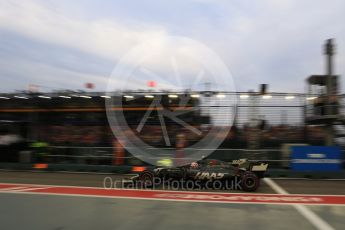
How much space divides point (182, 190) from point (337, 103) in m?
8.57

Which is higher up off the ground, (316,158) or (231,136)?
(231,136)

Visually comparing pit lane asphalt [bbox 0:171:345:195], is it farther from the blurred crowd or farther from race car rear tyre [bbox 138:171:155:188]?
the blurred crowd

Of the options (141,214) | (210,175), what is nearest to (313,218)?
(141,214)

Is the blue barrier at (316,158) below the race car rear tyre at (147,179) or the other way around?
the other way around

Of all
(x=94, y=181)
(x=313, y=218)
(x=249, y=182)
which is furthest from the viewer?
(x=94, y=181)

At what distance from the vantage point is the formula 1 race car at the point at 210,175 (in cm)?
1270

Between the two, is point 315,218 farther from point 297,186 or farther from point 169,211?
point 297,186

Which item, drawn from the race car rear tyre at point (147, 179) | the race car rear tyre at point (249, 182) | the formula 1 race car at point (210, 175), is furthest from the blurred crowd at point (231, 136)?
the race car rear tyre at point (249, 182)

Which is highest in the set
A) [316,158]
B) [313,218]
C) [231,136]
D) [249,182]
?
[231,136]

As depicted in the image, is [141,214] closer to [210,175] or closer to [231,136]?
[210,175]

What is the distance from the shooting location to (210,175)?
1270 cm

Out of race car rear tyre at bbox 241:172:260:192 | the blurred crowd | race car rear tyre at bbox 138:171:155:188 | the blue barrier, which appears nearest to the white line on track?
race car rear tyre at bbox 241:172:260:192

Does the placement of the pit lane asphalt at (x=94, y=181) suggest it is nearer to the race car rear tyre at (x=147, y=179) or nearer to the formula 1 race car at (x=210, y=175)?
the formula 1 race car at (x=210, y=175)

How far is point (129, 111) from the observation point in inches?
802
